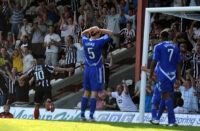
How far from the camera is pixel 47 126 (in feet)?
28.8

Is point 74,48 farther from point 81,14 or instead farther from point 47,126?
point 47,126

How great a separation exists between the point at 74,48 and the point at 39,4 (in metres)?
3.01

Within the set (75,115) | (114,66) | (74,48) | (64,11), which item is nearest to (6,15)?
(64,11)

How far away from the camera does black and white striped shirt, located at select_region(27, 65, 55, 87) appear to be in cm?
1595

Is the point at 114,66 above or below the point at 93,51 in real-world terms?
below

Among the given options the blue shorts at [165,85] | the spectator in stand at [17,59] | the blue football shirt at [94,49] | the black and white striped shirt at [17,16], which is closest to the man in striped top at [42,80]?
the spectator in stand at [17,59]

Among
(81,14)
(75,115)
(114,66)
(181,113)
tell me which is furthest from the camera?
(81,14)

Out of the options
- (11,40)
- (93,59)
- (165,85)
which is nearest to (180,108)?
(93,59)

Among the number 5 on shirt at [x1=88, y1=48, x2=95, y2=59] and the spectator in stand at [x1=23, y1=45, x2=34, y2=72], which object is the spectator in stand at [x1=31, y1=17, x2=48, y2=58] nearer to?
the spectator in stand at [x1=23, y1=45, x2=34, y2=72]

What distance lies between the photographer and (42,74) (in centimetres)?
1608

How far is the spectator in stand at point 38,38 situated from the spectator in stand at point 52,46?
1.43ft

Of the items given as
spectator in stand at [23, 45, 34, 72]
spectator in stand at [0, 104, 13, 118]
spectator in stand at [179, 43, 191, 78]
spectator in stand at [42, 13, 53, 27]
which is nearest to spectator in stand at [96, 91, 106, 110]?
spectator in stand at [179, 43, 191, 78]

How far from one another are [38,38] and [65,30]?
953 mm

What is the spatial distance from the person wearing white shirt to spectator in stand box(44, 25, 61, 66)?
282 centimetres
